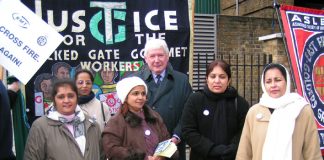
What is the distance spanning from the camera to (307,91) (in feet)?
16.7

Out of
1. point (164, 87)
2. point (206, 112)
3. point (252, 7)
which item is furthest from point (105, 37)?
point (252, 7)

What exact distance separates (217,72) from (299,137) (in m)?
0.86

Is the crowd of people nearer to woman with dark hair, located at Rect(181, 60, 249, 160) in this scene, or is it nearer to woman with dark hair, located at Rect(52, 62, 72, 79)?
woman with dark hair, located at Rect(181, 60, 249, 160)

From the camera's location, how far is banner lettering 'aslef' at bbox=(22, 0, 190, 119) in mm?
4711

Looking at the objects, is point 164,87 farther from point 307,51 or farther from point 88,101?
point 307,51

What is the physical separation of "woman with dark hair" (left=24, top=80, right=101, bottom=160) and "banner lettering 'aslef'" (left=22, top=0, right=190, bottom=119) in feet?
5.67

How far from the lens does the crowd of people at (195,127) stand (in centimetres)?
291

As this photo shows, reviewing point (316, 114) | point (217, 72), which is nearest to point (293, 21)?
point (316, 114)

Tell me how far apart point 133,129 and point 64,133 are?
1.78ft

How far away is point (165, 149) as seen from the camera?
2.98 m

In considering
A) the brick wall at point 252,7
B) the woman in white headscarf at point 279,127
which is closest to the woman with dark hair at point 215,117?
the woman in white headscarf at point 279,127

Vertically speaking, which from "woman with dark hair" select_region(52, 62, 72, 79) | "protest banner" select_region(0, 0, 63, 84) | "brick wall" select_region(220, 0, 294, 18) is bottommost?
"woman with dark hair" select_region(52, 62, 72, 79)

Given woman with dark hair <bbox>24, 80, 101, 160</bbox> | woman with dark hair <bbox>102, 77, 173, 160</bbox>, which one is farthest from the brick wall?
woman with dark hair <bbox>24, 80, 101, 160</bbox>

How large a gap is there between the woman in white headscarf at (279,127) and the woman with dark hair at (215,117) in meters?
0.18
